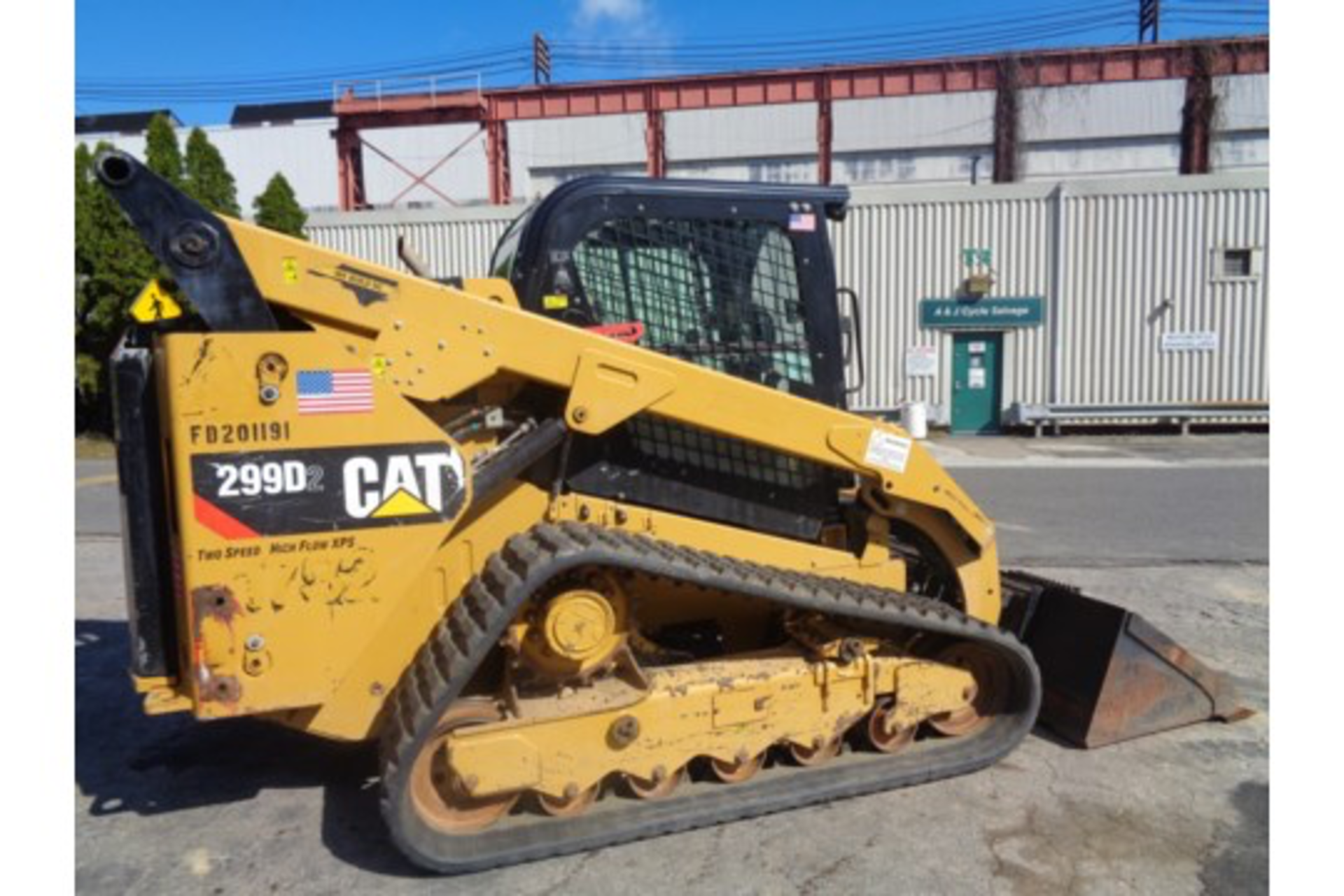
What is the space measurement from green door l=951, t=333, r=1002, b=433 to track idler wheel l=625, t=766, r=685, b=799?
15.7 meters

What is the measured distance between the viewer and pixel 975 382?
17.8 metres

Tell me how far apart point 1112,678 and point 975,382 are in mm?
14682

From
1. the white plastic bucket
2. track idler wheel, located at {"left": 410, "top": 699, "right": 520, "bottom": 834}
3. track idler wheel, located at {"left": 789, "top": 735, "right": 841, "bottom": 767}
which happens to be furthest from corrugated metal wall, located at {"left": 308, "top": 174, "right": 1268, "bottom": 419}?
track idler wheel, located at {"left": 410, "top": 699, "right": 520, "bottom": 834}

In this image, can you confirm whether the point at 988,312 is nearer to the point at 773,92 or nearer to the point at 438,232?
the point at 438,232

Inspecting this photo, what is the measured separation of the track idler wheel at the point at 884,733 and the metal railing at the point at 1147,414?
1483 centimetres

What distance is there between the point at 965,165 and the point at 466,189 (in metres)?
15.3

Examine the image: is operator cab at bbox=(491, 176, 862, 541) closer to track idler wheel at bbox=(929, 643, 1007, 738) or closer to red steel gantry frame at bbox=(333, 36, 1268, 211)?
track idler wheel at bbox=(929, 643, 1007, 738)

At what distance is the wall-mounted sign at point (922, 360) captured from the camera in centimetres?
1767

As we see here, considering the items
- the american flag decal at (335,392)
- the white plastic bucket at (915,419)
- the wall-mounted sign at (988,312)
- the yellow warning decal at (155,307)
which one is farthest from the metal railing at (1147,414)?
the yellow warning decal at (155,307)

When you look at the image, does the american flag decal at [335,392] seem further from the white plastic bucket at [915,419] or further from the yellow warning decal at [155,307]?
the white plastic bucket at [915,419]

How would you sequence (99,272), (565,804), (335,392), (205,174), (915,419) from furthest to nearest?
(205,174) → (915,419) → (99,272) → (565,804) → (335,392)

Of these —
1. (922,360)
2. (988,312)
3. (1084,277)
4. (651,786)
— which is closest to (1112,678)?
(651,786)

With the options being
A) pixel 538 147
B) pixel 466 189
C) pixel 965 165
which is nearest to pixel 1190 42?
pixel 965 165

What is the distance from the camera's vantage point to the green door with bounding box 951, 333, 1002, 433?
698 inches
